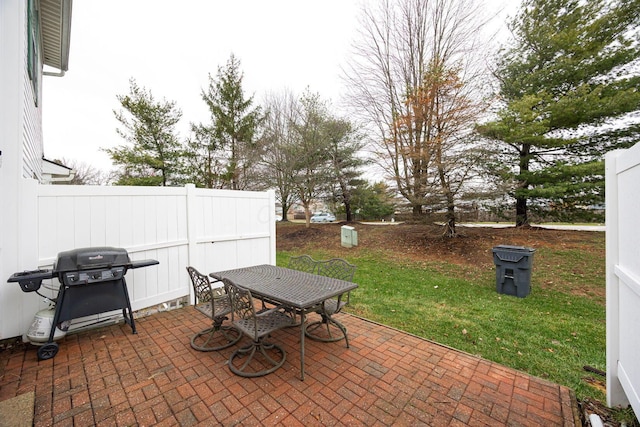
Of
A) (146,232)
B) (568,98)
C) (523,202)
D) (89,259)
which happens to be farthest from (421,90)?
(89,259)

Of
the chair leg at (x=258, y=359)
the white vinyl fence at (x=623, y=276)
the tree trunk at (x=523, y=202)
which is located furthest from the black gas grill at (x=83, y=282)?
the tree trunk at (x=523, y=202)

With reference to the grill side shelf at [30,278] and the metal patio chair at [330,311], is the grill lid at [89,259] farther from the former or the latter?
the metal patio chair at [330,311]

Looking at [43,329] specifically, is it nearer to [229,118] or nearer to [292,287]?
[292,287]

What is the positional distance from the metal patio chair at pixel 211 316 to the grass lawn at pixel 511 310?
1.94 metres

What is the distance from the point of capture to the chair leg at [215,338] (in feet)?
9.25

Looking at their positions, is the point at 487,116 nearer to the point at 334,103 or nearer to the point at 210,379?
the point at 334,103

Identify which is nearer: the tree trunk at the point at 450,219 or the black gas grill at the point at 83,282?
the black gas grill at the point at 83,282

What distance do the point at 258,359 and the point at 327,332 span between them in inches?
38.2

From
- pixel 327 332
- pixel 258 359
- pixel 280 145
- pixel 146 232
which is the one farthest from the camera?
pixel 280 145

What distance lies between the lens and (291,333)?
3.22 metres

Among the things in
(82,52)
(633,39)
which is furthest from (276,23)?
(633,39)

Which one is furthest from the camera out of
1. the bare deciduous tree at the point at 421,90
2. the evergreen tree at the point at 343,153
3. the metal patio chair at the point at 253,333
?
the evergreen tree at the point at 343,153

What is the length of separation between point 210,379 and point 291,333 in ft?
3.72

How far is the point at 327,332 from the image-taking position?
128 inches
